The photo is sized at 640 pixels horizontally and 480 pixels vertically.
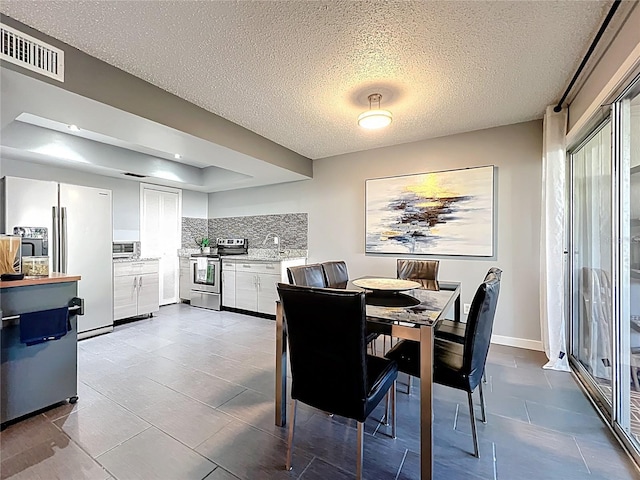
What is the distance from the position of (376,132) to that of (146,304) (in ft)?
13.0

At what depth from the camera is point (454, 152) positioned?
3.53 meters

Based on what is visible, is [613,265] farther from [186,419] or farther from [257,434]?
[186,419]

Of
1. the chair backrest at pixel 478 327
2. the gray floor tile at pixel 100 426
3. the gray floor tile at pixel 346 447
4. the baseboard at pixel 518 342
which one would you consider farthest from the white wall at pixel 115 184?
the baseboard at pixel 518 342

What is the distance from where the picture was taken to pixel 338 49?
1.93m

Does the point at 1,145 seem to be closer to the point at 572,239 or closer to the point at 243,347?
the point at 243,347

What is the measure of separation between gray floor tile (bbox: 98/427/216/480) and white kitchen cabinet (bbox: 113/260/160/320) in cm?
284

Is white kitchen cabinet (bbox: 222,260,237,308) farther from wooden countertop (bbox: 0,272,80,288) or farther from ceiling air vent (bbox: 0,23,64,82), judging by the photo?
ceiling air vent (bbox: 0,23,64,82)

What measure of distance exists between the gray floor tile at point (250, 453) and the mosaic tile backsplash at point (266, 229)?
10.3 ft

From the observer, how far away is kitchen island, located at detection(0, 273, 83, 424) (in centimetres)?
189

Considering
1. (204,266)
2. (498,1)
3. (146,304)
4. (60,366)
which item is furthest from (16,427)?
(498,1)

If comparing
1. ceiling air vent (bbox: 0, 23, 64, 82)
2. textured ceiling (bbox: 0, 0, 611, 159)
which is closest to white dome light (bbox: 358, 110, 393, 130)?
textured ceiling (bbox: 0, 0, 611, 159)

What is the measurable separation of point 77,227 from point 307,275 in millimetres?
2994

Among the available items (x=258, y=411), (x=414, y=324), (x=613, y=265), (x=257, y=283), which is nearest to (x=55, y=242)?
(x=257, y=283)

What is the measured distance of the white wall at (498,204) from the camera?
318 centimetres
